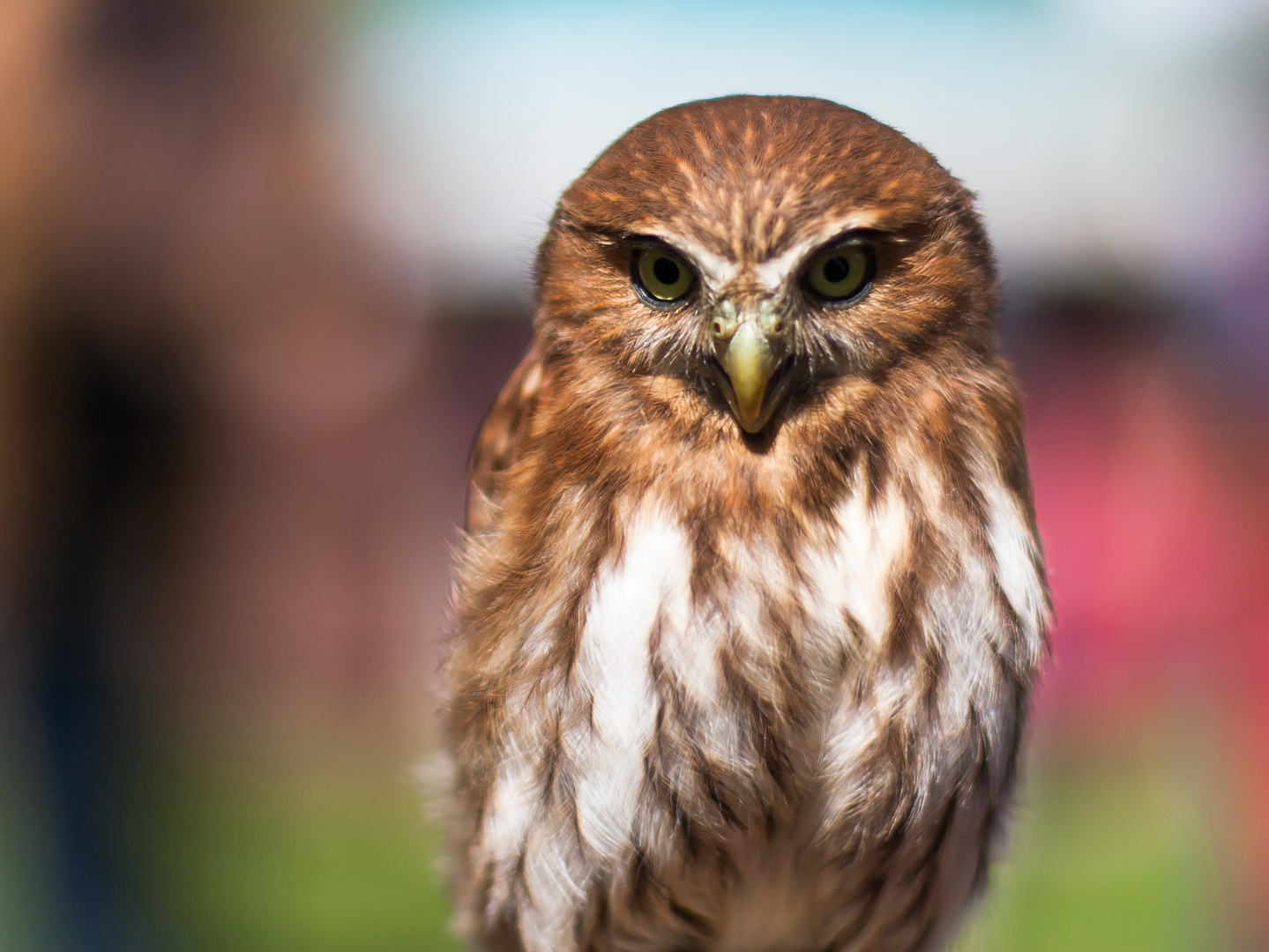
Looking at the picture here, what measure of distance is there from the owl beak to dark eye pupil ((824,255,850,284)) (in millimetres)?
110

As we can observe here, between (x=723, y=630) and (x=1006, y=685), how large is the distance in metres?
0.43

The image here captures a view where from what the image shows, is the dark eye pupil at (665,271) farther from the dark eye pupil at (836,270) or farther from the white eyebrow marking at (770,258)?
the dark eye pupil at (836,270)

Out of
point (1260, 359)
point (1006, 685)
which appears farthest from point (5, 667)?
point (1260, 359)

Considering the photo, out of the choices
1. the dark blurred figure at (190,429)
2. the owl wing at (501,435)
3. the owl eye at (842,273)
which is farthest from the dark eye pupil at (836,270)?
the dark blurred figure at (190,429)

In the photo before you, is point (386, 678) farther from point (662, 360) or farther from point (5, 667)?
point (662, 360)

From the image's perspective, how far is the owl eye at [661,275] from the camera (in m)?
1.44

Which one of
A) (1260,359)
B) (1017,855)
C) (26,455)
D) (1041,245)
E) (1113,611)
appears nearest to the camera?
(1017,855)

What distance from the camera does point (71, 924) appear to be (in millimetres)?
3422

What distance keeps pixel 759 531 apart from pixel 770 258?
35 centimetres

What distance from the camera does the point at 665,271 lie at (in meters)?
1.46

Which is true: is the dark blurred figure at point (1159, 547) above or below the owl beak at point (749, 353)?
below

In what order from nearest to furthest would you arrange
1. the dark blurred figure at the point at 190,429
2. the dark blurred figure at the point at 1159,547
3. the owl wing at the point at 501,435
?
the owl wing at the point at 501,435, the dark blurred figure at the point at 190,429, the dark blurred figure at the point at 1159,547

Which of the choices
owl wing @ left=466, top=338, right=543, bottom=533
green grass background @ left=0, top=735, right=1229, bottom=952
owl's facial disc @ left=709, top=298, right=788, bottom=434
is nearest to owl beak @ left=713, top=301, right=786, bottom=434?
owl's facial disc @ left=709, top=298, right=788, bottom=434

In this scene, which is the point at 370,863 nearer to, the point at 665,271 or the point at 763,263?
the point at 665,271
